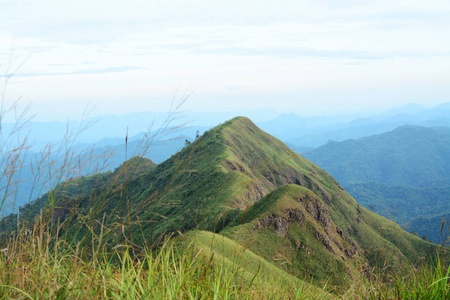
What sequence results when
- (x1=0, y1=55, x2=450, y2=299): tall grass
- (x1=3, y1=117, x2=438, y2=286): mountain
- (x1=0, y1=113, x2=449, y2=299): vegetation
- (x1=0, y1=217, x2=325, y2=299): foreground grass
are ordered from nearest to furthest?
1. (x1=0, y1=217, x2=325, y2=299): foreground grass
2. (x1=0, y1=55, x2=450, y2=299): tall grass
3. (x1=0, y1=113, x2=449, y2=299): vegetation
4. (x1=3, y1=117, x2=438, y2=286): mountain

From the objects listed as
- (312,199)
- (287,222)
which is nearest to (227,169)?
(312,199)

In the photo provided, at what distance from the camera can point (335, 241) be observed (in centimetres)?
5203

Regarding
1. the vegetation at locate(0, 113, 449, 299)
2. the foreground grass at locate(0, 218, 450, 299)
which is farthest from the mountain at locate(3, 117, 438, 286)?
the foreground grass at locate(0, 218, 450, 299)

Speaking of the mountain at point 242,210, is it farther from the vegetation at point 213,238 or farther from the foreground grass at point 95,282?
the foreground grass at point 95,282

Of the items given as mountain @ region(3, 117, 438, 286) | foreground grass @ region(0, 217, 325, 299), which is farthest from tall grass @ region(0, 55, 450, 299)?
mountain @ region(3, 117, 438, 286)

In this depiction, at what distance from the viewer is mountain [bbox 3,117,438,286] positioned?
142 inches

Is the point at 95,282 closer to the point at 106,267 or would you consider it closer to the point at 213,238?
the point at 106,267

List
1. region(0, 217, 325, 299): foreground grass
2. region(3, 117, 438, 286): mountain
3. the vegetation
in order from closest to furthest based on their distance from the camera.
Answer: region(0, 217, 325, 299): foreground grass
the vegetation
region(3, 117, 438, 286): mountain

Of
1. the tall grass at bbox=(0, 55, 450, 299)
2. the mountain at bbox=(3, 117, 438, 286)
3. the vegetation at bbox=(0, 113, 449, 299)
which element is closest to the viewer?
the tall grass at bbox=(0, 55, 450, 299)

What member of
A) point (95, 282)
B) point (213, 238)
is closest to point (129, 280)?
point (95, 282)

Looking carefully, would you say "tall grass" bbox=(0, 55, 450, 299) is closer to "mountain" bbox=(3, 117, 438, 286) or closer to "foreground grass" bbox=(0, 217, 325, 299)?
"foreground grass" bbox=(0, 217, 325, 299)

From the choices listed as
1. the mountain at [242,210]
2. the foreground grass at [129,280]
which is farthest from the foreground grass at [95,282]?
the mountain at [242,210]

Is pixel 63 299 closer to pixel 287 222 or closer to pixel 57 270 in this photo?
pixel 57 270

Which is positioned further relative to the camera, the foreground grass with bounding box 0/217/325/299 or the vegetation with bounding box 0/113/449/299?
the vegetation with bounding box 0/113/449/299
